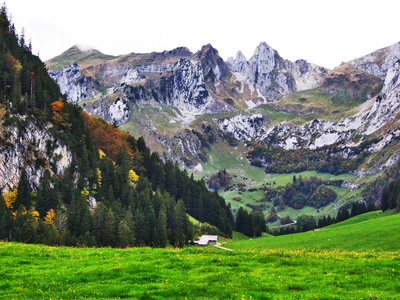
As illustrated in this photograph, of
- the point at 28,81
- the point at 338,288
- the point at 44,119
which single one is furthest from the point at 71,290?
the point at 28,81

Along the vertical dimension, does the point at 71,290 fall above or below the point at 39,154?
below

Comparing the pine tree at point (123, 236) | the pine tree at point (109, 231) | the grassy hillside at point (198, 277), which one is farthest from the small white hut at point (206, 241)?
the grassy hillside at point (198, 277)

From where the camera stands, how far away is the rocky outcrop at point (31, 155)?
85688 mm

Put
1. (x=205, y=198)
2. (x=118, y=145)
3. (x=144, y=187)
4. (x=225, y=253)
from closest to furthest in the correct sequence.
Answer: (x=225, y=253) → (x=144, y=187) → (x=118, y=145) → (x=205, y=198)

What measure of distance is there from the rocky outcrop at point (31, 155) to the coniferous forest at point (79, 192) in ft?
3.89

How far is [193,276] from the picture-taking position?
2262 cm

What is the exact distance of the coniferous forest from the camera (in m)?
78.4

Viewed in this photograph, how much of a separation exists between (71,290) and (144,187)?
108733 millimetres

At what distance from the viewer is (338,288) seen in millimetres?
19516

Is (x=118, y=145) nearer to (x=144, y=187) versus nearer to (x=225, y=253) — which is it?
(x=144, y=187)

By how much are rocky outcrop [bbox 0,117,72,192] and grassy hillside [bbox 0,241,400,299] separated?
65.5m

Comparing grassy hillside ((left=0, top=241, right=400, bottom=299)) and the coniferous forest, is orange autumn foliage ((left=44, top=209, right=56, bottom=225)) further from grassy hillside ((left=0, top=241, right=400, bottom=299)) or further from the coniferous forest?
grassy hillside ((left=0, top=241, right=400, bottom=299))

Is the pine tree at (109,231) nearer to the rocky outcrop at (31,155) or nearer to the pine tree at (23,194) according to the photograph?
the pine tree at (23,194)

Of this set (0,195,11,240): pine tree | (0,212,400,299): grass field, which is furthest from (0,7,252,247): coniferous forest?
(0,212,400,299): grass field
